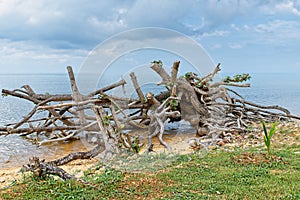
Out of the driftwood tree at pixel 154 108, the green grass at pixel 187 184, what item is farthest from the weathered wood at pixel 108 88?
the green grass at pixel 187 184

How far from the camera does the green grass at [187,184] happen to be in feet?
15.4

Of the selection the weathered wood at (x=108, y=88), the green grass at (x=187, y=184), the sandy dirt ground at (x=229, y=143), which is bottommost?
the sandy dirt ground at (x=229, y=143)

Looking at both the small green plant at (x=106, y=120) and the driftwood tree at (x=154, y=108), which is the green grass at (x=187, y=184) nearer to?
the small green plant at (x=106, y=120)

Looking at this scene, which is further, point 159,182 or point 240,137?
point 240,137

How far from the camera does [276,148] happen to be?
824 cm

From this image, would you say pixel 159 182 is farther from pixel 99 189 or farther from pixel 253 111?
pixel 253 111

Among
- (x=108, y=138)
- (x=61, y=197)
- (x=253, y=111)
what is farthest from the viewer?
(x=253, y=111)

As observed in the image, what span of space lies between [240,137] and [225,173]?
170 inches

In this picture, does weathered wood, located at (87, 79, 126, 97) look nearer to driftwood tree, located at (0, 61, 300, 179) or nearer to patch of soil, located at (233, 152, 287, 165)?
driftwood tree, located at (0, 61, 300, 179)

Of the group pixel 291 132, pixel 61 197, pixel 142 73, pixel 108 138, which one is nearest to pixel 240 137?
pixel 291 132

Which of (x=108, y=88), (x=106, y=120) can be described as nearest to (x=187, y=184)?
(x=106, y=120)

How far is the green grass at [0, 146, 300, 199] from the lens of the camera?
15.4 ft

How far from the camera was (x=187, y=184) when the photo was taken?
521 cm

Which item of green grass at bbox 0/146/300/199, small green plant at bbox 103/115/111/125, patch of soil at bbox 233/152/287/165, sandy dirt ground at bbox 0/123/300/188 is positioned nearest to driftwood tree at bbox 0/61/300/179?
sandy dirt ground at bbox 0/123/300/188
